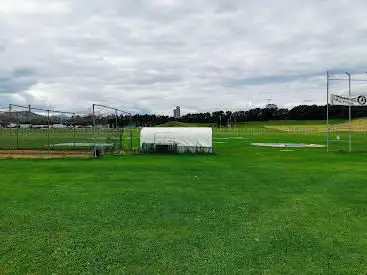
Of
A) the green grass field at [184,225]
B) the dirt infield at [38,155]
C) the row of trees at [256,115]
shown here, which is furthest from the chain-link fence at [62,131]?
the row of trees at [256,115]

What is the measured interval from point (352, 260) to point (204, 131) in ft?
72.2

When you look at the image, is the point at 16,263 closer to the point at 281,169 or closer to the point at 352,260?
the point at 352,260

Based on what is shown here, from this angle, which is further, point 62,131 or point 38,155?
point 62,131

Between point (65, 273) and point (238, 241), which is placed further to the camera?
point (238, 241)

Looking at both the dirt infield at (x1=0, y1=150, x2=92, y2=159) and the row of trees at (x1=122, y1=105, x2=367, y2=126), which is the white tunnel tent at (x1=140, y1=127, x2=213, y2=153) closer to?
the dirt infield at (x1=0, y1=150, x2=92, y2=159)

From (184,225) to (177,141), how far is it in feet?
64.7

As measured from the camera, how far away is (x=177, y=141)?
90.0 ft

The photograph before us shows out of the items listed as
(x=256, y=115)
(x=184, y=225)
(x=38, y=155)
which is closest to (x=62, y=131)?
(x=38, y=155)

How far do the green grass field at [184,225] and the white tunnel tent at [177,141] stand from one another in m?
13.1

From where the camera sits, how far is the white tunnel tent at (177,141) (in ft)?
89.2

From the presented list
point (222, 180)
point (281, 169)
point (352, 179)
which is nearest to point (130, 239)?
point (222, 180)

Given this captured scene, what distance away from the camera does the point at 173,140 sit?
90.1ft

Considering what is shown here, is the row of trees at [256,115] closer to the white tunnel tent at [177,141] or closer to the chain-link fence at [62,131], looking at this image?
the chain-link fence at [62,131]

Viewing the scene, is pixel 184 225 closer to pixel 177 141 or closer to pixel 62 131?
pixel 177 141
